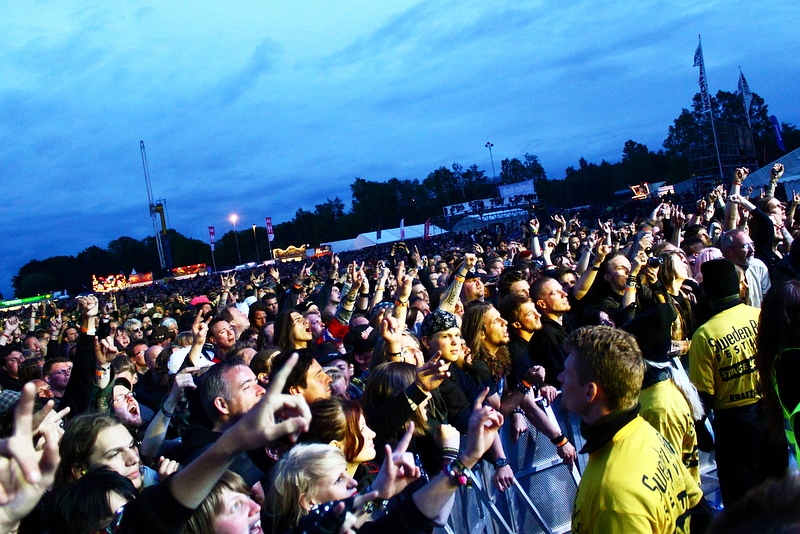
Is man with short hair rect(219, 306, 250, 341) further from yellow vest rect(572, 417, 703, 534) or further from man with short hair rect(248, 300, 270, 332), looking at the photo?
yellow vest rect(572, 417, 703, 534)

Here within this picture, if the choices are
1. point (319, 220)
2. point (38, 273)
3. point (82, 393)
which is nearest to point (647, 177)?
point (319, 220)

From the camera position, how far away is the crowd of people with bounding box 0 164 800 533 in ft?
7.14

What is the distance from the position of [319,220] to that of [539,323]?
378ft

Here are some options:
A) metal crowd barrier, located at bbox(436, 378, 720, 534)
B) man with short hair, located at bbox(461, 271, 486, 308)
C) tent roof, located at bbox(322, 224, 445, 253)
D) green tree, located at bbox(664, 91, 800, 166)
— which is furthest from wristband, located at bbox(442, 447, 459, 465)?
green tree, located at bbox(664, 91, 800, 166)

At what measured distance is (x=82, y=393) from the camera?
4.60 m

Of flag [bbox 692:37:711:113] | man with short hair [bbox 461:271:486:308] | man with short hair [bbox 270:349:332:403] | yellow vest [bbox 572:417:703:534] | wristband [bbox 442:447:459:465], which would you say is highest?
flag [bbox 692:37:711:113]

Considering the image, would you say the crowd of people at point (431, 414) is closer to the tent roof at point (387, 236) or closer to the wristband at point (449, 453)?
the wristband at point (449, 453)

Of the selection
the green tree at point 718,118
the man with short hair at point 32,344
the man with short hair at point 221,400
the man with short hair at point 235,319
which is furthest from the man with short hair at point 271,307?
the green tree at point 718,118

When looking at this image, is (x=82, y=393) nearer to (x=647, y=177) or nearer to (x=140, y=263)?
(x=647, y=177)

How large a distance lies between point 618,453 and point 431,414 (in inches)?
66.9

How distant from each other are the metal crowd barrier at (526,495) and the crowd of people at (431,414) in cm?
19

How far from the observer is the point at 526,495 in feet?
15.4

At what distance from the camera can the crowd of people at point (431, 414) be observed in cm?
218

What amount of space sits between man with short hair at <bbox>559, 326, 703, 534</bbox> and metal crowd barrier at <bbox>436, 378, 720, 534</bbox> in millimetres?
1870
